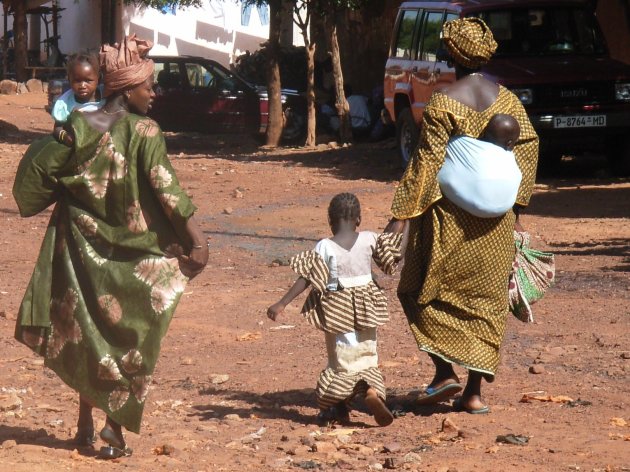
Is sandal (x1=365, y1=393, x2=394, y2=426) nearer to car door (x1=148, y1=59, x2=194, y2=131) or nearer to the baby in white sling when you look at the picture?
the baby in white sling

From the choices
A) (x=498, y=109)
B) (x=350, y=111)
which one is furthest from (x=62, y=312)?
(x=350, y=111)

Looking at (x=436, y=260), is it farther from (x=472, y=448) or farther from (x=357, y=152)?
(x=357, y=152)

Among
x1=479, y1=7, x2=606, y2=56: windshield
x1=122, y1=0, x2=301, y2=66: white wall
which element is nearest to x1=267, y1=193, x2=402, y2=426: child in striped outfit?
x1=479, y1=7, x2=606, y2=56: windshield

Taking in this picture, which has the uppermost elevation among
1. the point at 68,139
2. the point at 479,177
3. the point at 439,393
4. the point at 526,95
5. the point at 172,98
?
the point at 68,139

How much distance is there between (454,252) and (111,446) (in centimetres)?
164

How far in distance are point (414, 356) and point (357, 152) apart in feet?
41.6

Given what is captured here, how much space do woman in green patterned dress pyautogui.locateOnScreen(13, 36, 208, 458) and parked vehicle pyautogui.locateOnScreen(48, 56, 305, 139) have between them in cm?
1746

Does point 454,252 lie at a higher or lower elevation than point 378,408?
higher

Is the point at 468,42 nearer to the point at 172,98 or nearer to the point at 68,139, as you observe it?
the point at 68,139

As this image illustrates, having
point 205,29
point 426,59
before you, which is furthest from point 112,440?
point 205,29

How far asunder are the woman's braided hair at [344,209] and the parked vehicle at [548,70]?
8936 mm

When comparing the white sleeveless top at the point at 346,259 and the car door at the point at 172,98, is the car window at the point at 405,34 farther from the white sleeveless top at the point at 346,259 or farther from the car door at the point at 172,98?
the white sleeveless top at the point at 346,259

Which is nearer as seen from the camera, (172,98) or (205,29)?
(172,98)

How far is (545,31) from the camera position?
49.3 ft
